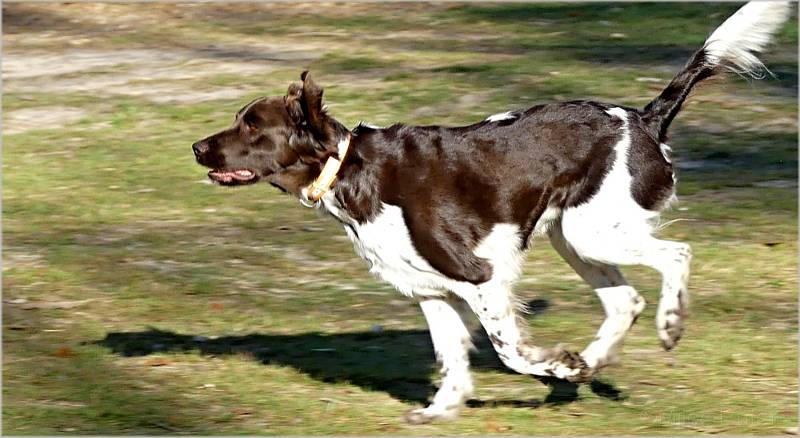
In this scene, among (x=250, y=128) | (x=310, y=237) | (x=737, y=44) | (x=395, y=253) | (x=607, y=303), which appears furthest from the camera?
(x=310, y=237)

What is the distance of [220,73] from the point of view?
15867 mm

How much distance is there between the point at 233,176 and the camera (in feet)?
22.2

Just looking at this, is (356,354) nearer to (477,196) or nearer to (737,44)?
(477,196)

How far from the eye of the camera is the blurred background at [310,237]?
7.13 m

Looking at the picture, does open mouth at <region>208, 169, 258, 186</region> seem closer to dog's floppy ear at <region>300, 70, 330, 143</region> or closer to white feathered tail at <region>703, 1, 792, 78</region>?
dog's floppy ear at <region>300, 70, 330, 143</region>

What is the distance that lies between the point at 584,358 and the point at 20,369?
304cm

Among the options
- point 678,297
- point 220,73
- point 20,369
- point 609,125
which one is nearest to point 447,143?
point 609,125

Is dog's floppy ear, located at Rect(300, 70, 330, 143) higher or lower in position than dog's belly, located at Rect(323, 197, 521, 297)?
higher

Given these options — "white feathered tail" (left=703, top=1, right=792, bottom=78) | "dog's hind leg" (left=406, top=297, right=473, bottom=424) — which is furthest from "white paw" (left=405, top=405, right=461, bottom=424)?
"white feathered tail" (left=703, top=1, right=792, bottom=78)

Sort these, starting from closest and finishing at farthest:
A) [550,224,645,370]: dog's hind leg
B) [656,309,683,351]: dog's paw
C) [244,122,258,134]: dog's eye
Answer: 1. [244,122,258,134]: dog's eye
2. [656,309,683,351]: dog's paw
3. [550,224,645,370]: dog's hind leg

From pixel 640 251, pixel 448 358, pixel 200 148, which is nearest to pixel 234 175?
pixel 200 148

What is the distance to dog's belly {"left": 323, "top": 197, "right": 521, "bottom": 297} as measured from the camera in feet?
21.7

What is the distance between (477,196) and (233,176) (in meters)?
1.15

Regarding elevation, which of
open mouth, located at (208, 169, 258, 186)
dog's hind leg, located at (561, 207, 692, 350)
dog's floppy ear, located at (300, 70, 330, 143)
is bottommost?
dog's hind leg, located at (561, 207, 692, 350)
